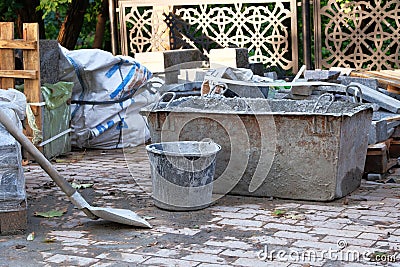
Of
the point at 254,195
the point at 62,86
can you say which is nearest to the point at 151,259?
the point at 254,195

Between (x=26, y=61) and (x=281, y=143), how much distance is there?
3.37 m

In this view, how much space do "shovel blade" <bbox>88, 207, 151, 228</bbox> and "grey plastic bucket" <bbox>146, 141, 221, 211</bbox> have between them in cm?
48

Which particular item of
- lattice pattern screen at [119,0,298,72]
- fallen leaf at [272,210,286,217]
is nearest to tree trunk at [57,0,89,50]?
lattice pattern screen at [119,0,298,72]

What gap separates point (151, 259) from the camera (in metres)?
4.94

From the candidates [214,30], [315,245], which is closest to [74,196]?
[315,245]

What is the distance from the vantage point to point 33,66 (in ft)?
27.3

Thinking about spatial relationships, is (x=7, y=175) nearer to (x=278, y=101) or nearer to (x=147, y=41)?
(x=278, y=101)

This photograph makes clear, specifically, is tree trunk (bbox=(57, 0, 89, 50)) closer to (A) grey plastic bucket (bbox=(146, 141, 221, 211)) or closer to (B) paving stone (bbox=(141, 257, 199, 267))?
(A) grey plastic bucket (bbox=(146, 141, 221, 211))

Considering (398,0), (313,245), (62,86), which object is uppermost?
(398,0)

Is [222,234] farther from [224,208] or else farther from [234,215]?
[224,208]

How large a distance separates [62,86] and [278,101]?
299 centimetres

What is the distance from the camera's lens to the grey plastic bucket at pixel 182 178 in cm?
614

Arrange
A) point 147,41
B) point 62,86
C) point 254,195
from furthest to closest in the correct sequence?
point 147,41
point 62,86
point 254,195

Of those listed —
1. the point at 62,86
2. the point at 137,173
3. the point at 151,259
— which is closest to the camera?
the point at 151,259
